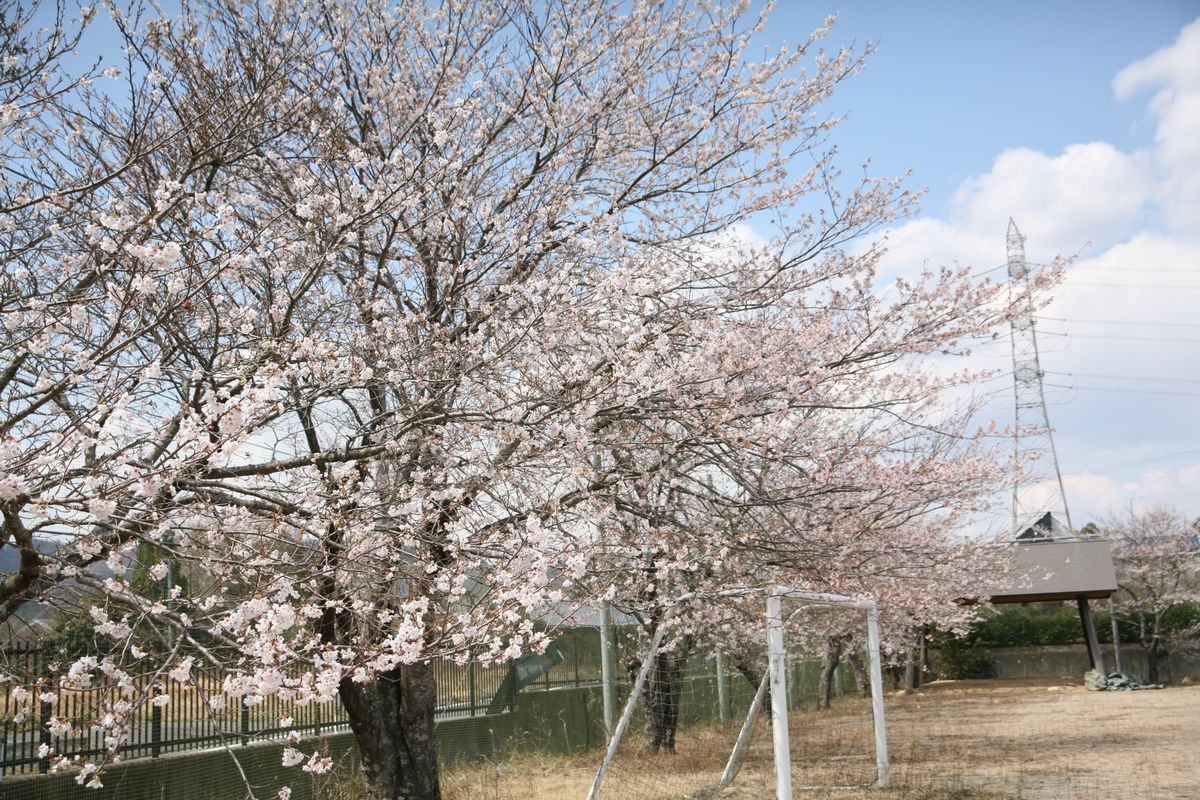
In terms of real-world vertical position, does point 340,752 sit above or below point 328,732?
below

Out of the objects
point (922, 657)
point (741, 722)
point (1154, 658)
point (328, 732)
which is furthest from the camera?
point (1154, 658)

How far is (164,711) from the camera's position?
7988mm

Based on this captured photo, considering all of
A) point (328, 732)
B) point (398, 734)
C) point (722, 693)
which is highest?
point (398, 734)

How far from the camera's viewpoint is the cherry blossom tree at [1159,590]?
29609mm

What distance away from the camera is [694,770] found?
11.6m

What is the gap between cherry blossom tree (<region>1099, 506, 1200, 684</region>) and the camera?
2961cm

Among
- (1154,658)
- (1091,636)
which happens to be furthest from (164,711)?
(1154,658)

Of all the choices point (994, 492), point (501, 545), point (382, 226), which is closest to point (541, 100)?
point (382, 226)

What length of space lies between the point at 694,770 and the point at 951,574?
943 cm

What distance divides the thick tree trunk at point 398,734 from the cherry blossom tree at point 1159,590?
94.2 feet

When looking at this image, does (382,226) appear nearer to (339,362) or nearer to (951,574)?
(339,362)

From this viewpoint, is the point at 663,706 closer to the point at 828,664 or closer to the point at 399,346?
the point at 399,346

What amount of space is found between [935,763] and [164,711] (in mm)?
9518

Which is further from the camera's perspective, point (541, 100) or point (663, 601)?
point (663, 601)
